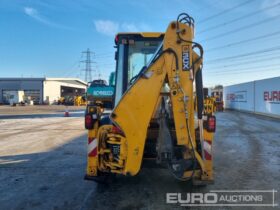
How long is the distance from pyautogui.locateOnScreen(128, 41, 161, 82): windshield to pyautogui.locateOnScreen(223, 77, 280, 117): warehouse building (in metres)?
18.9

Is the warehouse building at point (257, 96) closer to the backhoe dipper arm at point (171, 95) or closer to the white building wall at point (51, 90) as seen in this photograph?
Result: the backhoe dipper arm at point (171, 95)

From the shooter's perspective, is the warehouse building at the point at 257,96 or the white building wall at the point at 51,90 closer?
the warehouse building at the point at 257,96

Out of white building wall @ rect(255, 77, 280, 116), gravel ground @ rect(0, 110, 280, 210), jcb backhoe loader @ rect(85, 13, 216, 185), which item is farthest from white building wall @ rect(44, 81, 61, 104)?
jcb backhoe loader @ rect(85, 13, 216, 185)

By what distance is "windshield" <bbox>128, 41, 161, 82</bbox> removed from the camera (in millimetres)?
5160

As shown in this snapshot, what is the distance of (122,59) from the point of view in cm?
512

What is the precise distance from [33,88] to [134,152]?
57.2 m

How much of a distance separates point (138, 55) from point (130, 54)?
17 cm

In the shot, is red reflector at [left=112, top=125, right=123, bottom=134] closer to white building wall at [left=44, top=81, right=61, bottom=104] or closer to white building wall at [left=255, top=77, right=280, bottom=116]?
white building wall at [left=255, top=77, right=280, bottom=116]

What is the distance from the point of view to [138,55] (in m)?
5.26

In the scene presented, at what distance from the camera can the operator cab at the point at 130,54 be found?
507 cm

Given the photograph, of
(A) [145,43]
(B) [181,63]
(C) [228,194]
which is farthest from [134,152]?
(A) [145,43]

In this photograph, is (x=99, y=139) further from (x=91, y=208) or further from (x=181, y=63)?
(x=181, y=63)

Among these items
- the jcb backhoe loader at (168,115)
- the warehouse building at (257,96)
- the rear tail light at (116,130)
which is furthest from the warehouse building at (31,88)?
the jcb backhoe loader at (168,115)

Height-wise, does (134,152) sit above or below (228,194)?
above
